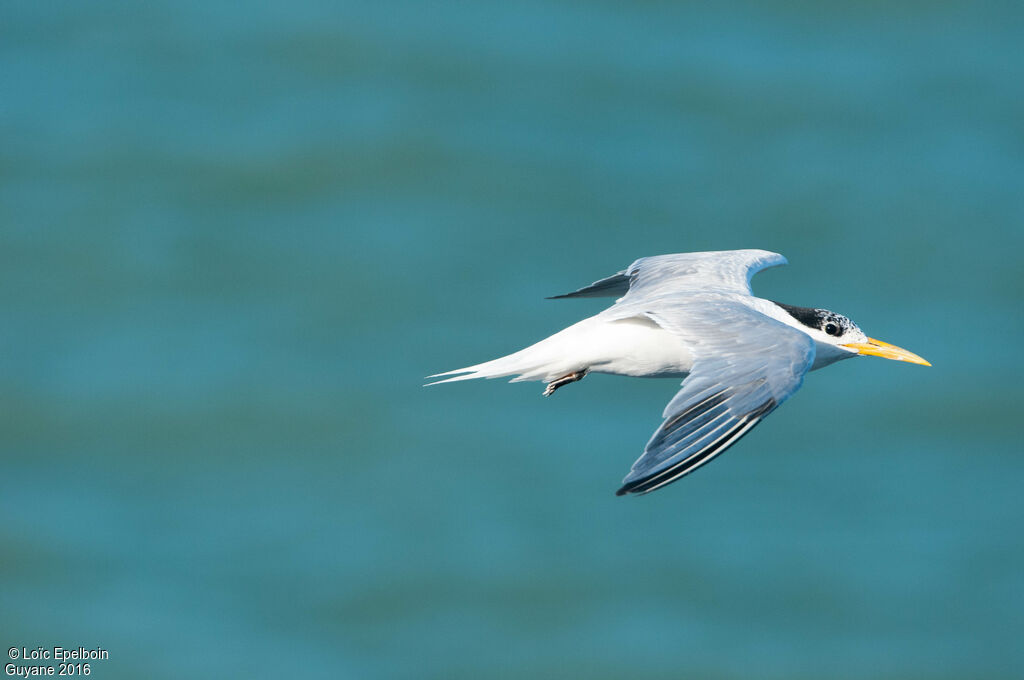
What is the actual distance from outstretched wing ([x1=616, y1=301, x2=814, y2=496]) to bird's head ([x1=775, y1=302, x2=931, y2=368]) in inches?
41.4

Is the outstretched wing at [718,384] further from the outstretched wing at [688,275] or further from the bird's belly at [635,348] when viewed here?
the outstretched wing at [688,275]

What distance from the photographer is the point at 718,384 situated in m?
7.10

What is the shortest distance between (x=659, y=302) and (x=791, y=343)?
4.33 feet

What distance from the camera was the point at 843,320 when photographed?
30.3ft

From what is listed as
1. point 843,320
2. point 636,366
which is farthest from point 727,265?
point 636,366

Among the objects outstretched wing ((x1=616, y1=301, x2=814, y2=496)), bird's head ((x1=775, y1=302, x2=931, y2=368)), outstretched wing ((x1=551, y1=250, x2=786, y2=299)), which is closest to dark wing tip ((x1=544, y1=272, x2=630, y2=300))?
outstretched wing ((x1=551, y1=250, x2=786, y2=299))

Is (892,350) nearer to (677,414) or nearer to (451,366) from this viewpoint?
(677,414)

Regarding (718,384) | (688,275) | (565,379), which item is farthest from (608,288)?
(718,384)

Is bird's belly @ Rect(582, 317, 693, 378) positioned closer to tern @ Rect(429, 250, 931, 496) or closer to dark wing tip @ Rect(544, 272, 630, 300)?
tern @ Rect(429, 250, 931, 496)

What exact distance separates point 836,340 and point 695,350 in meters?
1.97

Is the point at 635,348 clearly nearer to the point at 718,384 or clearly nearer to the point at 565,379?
the point at 565,379

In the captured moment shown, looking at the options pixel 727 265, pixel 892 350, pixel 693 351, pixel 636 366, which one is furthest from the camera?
pixel 727 265

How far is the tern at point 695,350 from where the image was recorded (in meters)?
6.67

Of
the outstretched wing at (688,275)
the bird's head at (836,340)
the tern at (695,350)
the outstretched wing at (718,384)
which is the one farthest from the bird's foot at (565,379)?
the bird's head at (836,340)
